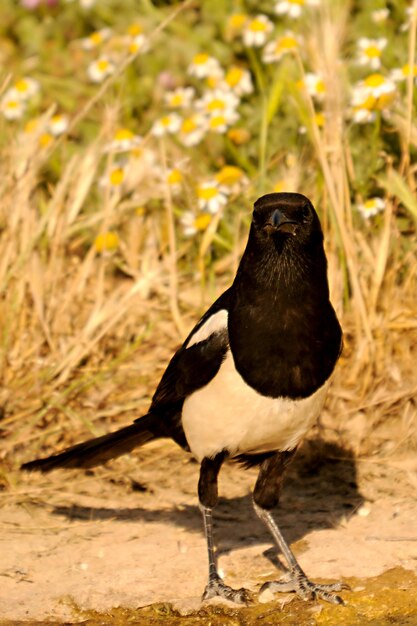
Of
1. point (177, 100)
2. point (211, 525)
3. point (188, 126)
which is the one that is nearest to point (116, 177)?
point (188, 126)

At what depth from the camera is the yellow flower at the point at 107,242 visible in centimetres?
590

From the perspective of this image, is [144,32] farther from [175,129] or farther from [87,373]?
[87,373]

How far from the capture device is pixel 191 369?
4.12 metres

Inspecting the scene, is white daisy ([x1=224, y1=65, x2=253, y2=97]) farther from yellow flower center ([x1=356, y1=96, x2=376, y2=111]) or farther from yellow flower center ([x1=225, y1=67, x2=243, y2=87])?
yellow flower center ([x1=356, y1=96, x2=376, y2=111])

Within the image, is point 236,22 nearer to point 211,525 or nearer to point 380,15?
point 380,15

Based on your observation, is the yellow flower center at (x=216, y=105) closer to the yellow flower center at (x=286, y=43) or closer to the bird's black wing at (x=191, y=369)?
the yellow flower center at (x=286, y=43)

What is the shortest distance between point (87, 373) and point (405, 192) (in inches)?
64.4

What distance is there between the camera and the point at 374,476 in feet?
15.6

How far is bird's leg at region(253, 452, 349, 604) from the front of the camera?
152 inches

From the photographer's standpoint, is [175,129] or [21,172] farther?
[175,129]

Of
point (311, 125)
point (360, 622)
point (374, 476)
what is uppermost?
point (311, 125)

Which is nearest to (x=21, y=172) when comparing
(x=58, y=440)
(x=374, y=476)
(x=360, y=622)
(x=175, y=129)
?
(x=175, y=129)

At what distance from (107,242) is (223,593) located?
2526 mm

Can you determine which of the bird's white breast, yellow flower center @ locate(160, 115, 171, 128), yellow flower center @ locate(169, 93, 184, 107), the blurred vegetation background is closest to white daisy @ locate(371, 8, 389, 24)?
the blurred vegetation background
